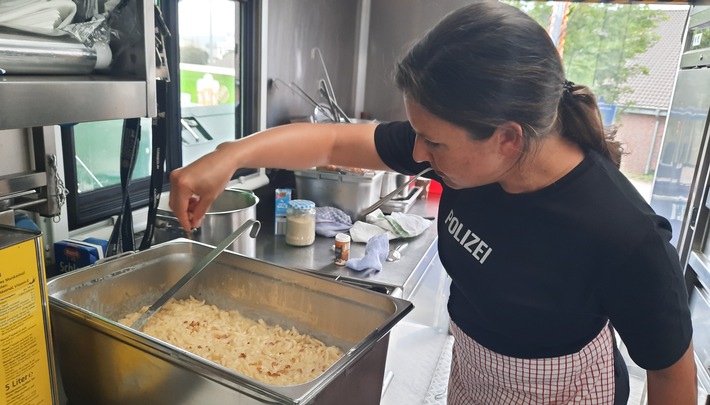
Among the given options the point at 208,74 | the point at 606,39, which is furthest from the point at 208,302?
the point at 606,39

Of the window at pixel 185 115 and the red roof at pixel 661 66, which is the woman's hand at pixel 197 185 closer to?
the window at pixel 185 115

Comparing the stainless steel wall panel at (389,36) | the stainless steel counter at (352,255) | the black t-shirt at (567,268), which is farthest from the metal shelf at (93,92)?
the stainless steel wall panel at (389,36)

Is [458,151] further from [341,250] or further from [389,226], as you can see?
[389,226]

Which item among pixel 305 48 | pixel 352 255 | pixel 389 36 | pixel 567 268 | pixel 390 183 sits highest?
pixel 389 36

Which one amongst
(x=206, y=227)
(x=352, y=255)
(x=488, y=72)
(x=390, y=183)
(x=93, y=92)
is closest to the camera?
(x=93, y=92)

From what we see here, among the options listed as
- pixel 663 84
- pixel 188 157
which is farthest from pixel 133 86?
pixel 663 84

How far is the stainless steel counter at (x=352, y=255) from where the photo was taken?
4.53 feet

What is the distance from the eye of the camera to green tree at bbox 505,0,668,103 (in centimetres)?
255

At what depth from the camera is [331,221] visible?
1755 millimetres

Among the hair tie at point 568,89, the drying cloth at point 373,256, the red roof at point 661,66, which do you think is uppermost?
the red roof at point 661,66

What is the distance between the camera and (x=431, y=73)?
0.72m

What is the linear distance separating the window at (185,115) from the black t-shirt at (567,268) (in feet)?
2.29

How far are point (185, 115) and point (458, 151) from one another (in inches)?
50.8

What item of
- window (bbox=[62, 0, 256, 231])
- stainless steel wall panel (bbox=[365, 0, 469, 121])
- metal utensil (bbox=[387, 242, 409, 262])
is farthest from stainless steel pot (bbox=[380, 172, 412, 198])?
stainless steel wall panel (bbox=[365, 0, 469, 121])
